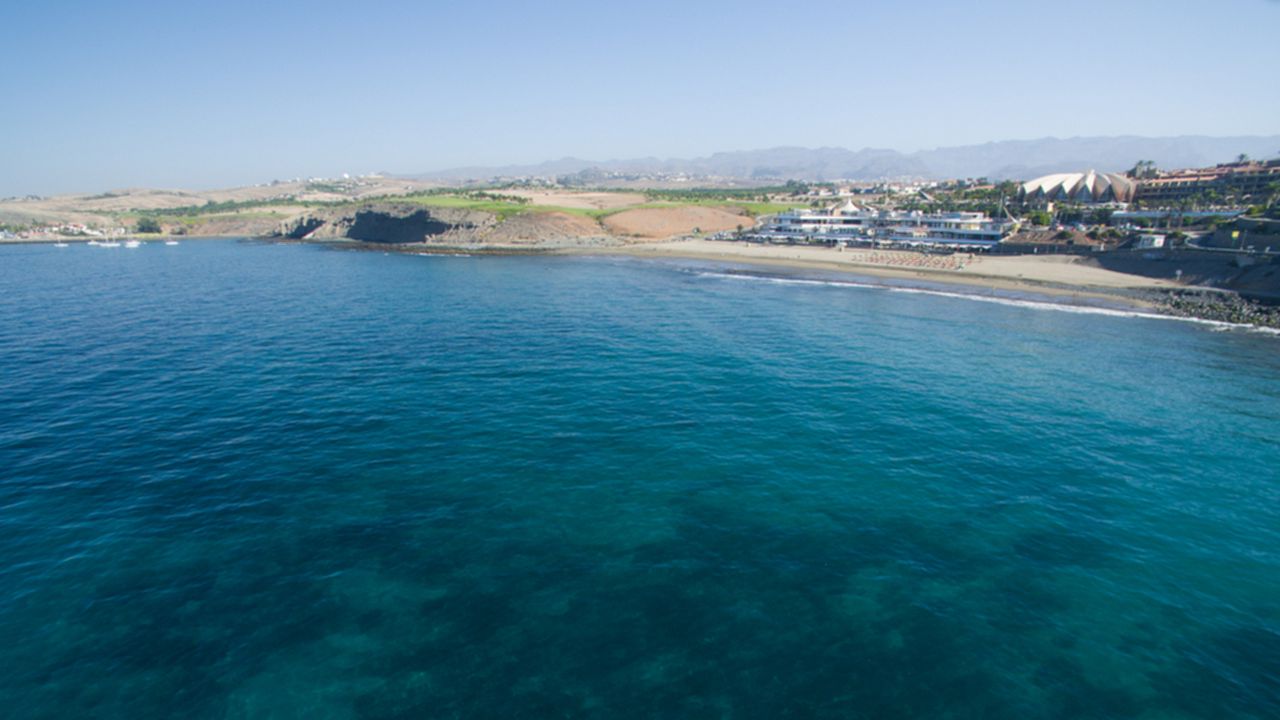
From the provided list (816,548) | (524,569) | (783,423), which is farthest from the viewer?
(783,423)

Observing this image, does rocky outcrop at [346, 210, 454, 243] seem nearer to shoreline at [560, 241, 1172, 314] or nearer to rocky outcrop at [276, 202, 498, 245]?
rocky outcrop at [276, 202, 498, 245]

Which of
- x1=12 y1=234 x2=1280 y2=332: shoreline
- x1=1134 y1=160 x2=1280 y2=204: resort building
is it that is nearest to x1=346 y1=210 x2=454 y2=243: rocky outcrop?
x1=12 y1=234 x2=1280 y2=332: shoreline

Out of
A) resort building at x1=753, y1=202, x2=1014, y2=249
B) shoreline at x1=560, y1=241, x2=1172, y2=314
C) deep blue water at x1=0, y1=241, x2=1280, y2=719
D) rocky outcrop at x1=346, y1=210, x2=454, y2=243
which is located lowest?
deep blue water at x1=0, y1=241, x2=1280, y2=719

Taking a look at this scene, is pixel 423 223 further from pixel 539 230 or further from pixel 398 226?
pixel 539 230

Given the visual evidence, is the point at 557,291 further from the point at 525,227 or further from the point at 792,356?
the point at 525,227

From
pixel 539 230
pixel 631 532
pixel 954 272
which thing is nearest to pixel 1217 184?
pixel 954 272

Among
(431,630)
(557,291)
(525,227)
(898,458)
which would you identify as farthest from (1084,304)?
(525,227)

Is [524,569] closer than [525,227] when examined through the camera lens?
Yes
